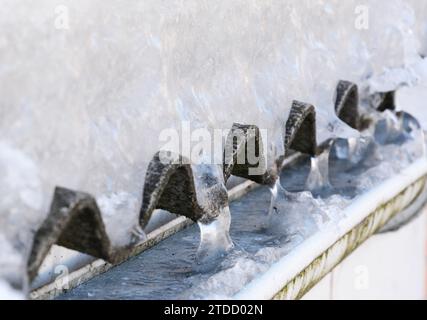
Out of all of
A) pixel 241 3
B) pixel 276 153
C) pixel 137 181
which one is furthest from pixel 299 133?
pixel 137 181

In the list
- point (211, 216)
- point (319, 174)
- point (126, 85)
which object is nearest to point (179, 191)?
point (211, 216)

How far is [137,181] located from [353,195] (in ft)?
2.64

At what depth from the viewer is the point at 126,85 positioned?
1614 millimetres

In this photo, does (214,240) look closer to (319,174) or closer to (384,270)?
(319,174)

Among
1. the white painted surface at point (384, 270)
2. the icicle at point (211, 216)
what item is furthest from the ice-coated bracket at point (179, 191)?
the white painted surface at point (384, 270)

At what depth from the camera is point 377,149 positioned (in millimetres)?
2590

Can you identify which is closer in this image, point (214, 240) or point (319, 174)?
point (214, 240)

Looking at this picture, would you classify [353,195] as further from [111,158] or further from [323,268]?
[111,158]

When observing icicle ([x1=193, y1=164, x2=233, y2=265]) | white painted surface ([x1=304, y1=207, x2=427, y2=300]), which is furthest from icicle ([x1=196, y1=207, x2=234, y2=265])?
white painted surface ([x1=304, y1=207, x2=427, y2=300])

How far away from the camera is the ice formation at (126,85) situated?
4.48ft

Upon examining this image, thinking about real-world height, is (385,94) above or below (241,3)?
below

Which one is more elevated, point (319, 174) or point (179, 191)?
point (179, 191)

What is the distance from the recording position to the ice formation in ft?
4.48
